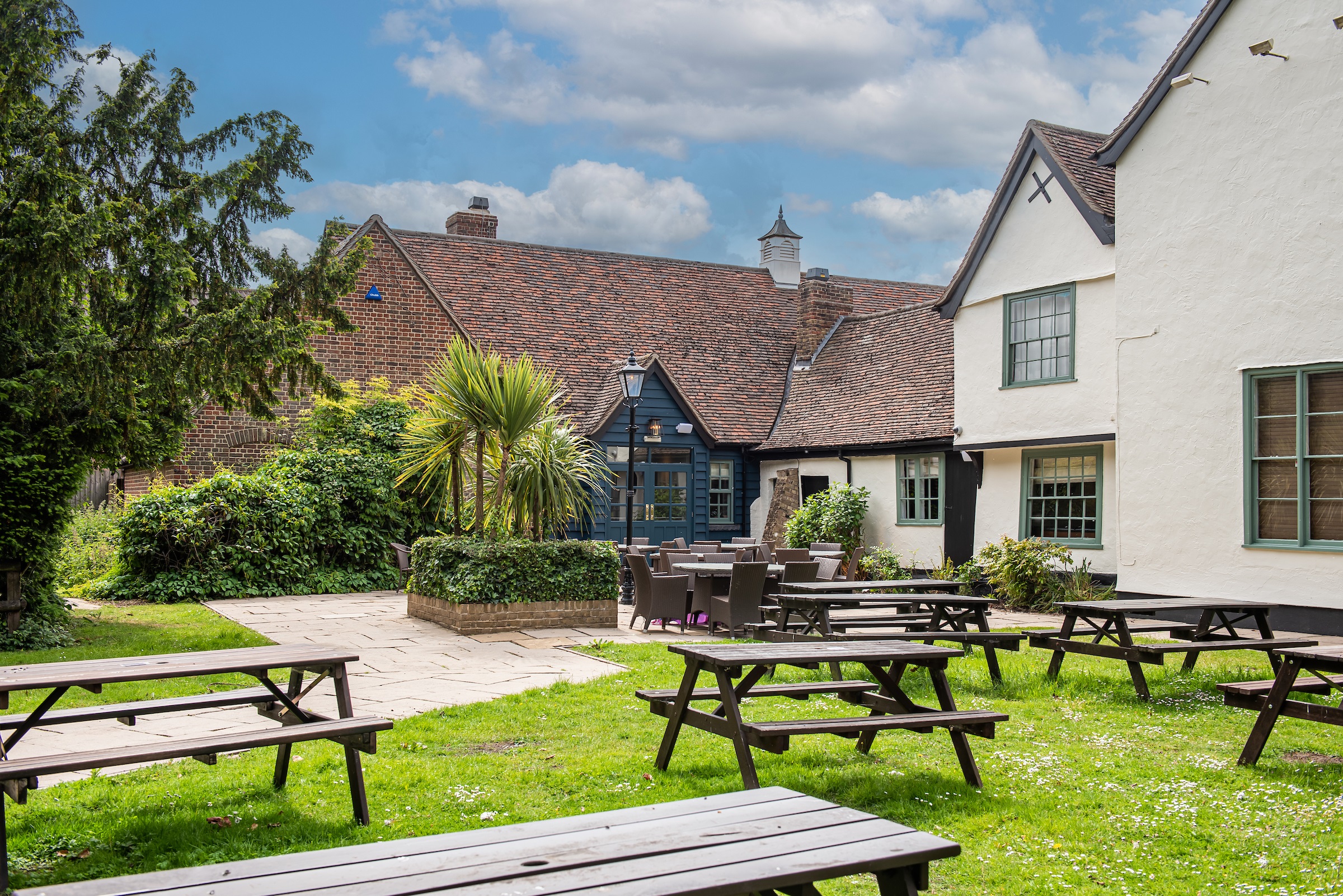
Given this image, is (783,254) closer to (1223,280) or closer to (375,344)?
(375,344)

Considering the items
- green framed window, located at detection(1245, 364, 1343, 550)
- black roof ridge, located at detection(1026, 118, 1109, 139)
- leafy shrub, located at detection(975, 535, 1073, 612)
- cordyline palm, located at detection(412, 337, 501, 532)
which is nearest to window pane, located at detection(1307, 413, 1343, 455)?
green framed window, located at detection(1245, 364, 1343, 550)

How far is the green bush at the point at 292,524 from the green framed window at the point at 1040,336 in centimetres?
1012

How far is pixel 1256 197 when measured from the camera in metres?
12.3

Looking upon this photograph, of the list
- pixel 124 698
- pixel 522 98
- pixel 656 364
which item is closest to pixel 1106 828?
pixel 124 698

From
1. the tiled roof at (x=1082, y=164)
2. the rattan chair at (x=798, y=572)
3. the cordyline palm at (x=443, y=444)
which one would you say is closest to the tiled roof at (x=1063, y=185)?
the tiled roof at (x=1082, y=164)

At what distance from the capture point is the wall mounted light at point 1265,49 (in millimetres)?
12008

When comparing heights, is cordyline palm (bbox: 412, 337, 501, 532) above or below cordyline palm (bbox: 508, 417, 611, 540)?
above

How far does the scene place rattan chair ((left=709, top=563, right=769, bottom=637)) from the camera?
11711mm

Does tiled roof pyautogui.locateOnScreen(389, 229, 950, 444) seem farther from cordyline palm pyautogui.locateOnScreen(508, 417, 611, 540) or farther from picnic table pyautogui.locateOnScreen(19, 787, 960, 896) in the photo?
picnic table pyautogui.locateOnScreen(19, 787, 960, 896)

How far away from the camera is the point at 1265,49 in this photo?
12078 mm

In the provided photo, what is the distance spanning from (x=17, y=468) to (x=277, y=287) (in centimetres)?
330

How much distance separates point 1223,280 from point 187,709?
39.9 ft

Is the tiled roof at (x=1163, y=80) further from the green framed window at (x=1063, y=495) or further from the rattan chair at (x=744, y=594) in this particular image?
the rattan chair at (x=744, y=594)

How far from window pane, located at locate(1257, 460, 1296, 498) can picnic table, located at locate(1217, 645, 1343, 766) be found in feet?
21.2
